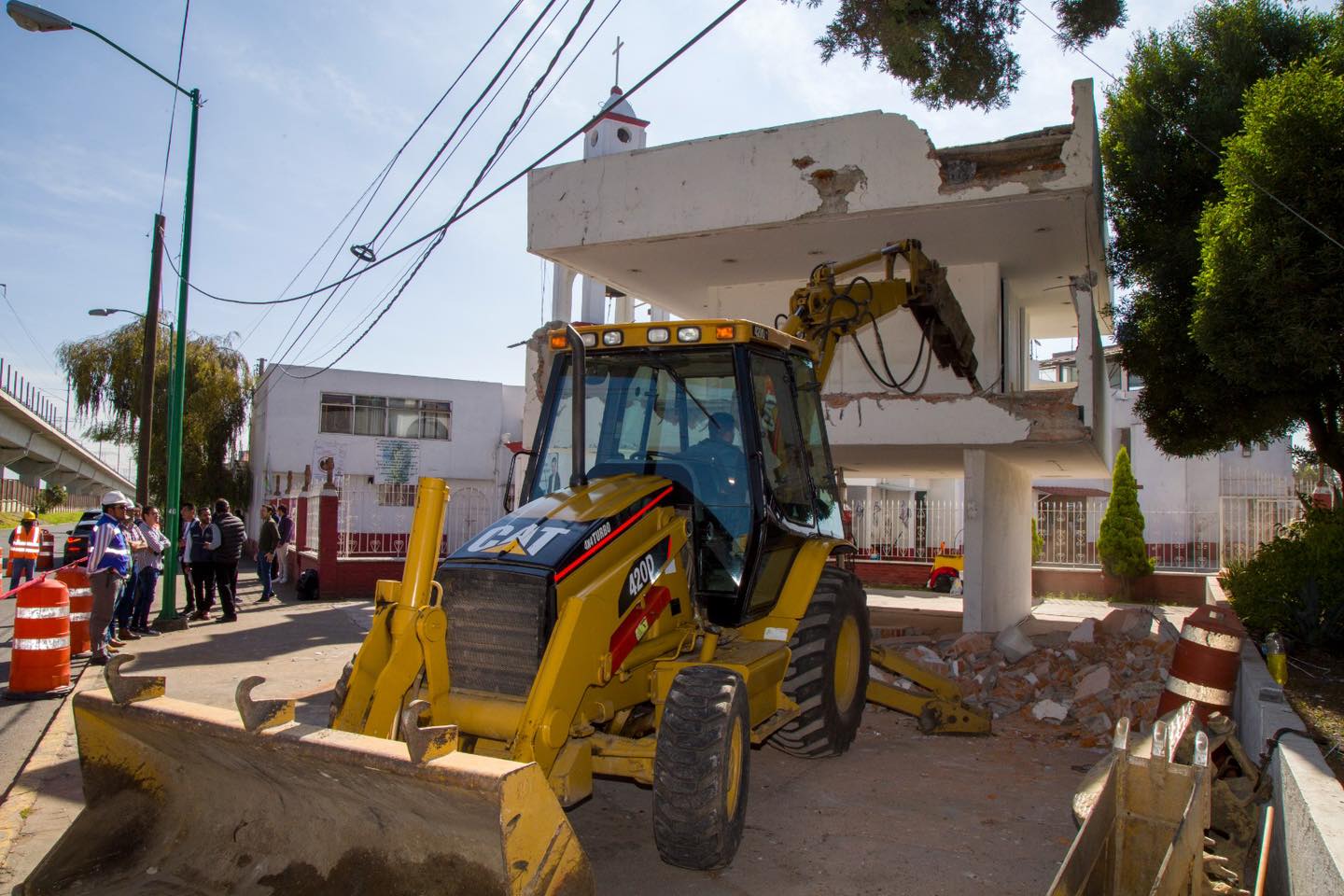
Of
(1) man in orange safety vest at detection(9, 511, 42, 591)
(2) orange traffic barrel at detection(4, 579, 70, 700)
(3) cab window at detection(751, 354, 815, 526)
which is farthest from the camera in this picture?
(1) man in orange safety vest at detection(9, 511, 42, 591)

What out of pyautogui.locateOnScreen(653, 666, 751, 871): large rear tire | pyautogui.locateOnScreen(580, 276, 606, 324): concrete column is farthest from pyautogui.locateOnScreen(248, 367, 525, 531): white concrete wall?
pyautogui.locateOnScreen(653, 666, 751, 871): large rear tire

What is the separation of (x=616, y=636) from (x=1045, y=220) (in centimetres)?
908

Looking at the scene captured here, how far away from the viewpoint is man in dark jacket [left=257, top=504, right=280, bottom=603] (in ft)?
58.0

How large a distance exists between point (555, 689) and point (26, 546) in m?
15.9

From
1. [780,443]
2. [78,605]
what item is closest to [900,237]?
[780,443]

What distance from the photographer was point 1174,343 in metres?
12.4

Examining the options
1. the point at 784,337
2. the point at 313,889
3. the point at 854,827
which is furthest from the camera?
the point at 784,337

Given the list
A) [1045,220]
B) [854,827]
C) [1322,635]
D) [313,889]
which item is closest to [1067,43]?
[1045,220]

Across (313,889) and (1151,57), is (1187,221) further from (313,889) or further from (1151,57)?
(313,889)

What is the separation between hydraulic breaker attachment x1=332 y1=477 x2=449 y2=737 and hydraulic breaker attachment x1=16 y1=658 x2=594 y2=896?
27 cm

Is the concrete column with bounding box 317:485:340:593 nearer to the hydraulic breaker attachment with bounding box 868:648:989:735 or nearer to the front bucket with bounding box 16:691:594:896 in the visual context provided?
the hydraulic breaker attachment with bounding box 868:648:989:735

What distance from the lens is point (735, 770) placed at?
15.1ft

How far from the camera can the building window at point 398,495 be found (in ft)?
76.1

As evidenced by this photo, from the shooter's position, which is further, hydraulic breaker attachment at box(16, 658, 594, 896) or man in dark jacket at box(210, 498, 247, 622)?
man in dark jacket at box(210, 498, 247, 622)
